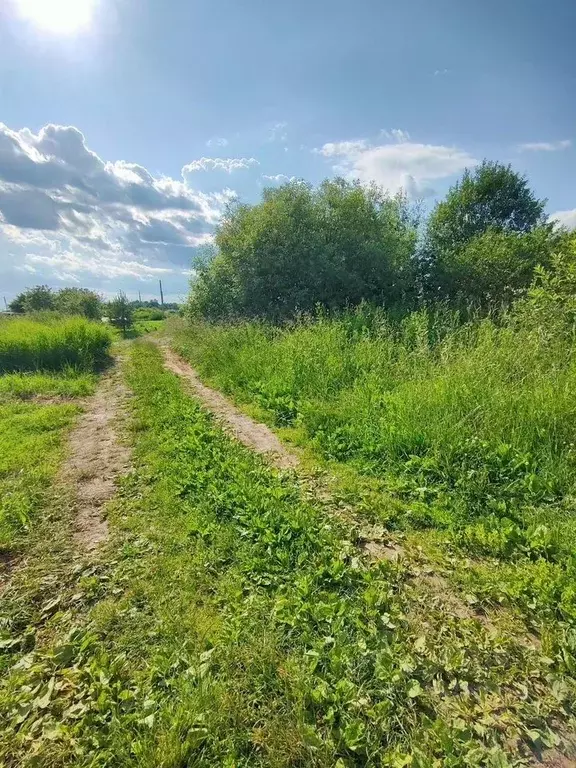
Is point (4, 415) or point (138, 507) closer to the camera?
point (138, 507)

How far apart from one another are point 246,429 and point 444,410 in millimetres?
2959

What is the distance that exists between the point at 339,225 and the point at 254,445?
1142 centimetres

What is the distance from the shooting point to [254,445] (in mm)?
5453

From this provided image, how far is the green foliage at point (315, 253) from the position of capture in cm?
1373

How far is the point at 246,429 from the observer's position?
6.13m

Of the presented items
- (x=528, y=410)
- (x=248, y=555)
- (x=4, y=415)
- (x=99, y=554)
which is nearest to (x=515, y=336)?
(x=528, y=410)

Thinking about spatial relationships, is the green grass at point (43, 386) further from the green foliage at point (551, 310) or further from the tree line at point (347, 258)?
the green foliage at point (551, 310)

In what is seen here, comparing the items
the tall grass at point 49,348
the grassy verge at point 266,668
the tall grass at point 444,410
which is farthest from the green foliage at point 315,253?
the grassy verge at point 266,668

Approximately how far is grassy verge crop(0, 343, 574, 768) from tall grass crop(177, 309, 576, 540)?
127 cm

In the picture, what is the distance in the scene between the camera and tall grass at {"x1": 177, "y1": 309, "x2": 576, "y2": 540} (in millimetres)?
3859

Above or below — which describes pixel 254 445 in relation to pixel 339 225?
below

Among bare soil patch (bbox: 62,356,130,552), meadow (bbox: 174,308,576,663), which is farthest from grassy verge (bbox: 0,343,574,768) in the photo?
bare soil patch (bbox: 62,356,130,552)

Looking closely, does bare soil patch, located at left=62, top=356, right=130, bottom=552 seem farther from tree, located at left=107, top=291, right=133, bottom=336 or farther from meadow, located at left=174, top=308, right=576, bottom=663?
tree, located at left=107, top=291, right=133, bottom=336

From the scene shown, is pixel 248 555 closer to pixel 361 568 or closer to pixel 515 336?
pixel 361 568
